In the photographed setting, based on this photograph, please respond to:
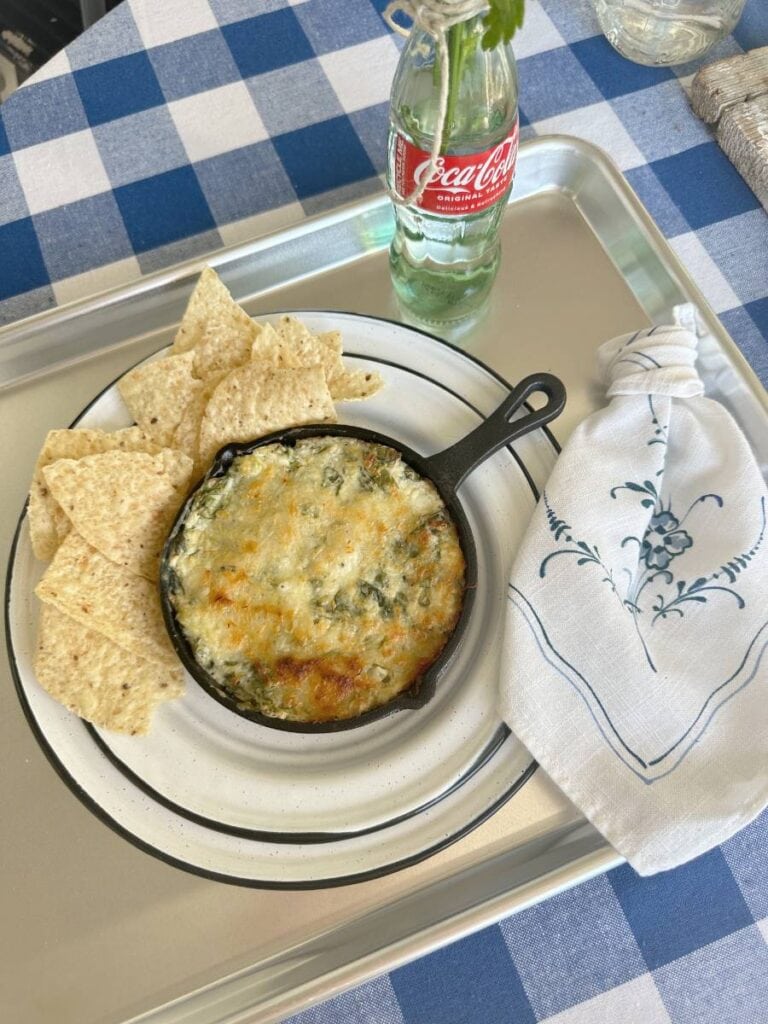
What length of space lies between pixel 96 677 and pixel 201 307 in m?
0.50

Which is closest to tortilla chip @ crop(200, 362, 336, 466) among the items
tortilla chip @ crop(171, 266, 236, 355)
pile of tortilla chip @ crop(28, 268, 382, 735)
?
pile of tortilla chip @ crop(28, 268, 382, 735)

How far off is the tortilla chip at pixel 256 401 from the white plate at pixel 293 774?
0.96 feet

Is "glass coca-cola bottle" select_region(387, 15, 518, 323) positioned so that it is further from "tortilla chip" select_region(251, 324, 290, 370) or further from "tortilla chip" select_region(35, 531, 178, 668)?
"tortilla chip" select_region(35, 531, 178, 668)

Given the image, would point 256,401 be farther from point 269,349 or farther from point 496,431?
point 496,431

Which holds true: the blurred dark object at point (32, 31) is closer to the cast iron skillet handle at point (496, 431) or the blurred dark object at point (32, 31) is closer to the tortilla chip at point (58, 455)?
the tortilla chip at point (58, 455)

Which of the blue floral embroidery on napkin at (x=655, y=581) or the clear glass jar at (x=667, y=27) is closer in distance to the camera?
the blue floral embroidery on napkin at (x=655, y=581)

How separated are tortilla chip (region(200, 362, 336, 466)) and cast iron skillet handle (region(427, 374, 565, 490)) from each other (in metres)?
0.18

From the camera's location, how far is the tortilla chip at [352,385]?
1.21 meters

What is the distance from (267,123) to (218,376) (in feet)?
2.05

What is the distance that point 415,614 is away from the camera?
42.7 inches

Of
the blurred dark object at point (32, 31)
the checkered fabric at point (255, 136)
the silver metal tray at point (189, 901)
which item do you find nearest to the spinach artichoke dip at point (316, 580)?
the silver metal tray at point (189, 901)

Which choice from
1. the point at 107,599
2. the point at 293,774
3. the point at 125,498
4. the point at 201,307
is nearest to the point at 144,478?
the point at 125,498

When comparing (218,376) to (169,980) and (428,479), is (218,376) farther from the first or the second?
(169,980)

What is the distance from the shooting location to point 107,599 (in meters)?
1.08
